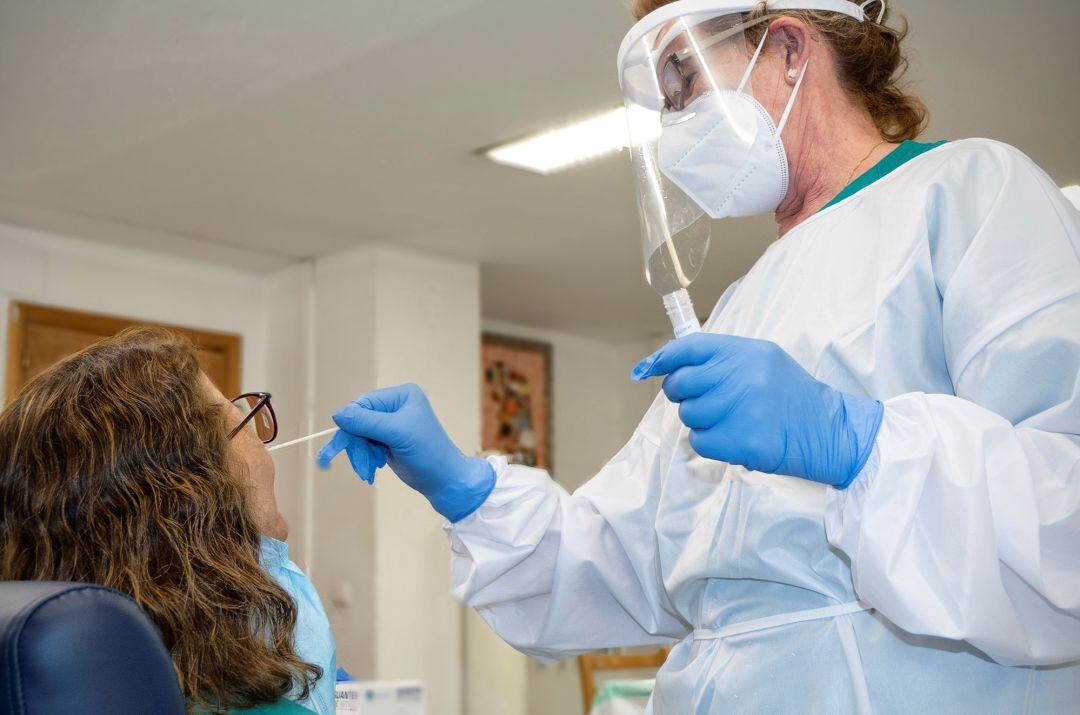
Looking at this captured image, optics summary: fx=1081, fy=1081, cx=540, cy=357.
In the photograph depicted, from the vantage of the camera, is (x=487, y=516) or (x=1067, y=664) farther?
(x=487, y=516)

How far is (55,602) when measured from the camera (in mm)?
680

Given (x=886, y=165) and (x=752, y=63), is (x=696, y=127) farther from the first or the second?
(x=886, y=165)

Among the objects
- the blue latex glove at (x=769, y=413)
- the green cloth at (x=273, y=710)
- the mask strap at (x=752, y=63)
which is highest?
the mask strap at (x=752, y=63)

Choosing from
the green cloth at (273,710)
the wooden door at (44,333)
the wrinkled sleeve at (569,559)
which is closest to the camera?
the green cloth at (273,710)

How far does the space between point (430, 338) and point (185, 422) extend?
3601 mm

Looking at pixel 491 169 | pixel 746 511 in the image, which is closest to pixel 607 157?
pixel 491 169

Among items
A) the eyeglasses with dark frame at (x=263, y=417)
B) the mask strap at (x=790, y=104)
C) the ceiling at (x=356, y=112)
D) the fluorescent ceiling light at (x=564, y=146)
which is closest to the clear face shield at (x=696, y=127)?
the mask strap at (x=790, y=104)

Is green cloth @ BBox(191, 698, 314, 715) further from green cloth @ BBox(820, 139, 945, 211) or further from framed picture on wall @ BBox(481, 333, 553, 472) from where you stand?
framed picture on wall @ BBox(481, 333, 553, 472)

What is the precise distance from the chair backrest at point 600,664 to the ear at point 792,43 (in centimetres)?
246

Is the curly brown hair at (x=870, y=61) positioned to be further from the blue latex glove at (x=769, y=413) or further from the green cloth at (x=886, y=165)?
the blue latex glove at (x=769, y=413)

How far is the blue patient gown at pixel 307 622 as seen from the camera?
1235mm

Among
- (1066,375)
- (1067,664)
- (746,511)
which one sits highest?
(1066,375)

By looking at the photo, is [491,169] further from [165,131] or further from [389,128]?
[165,131]

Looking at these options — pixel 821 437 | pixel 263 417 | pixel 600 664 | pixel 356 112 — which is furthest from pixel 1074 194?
pixel 600 664
